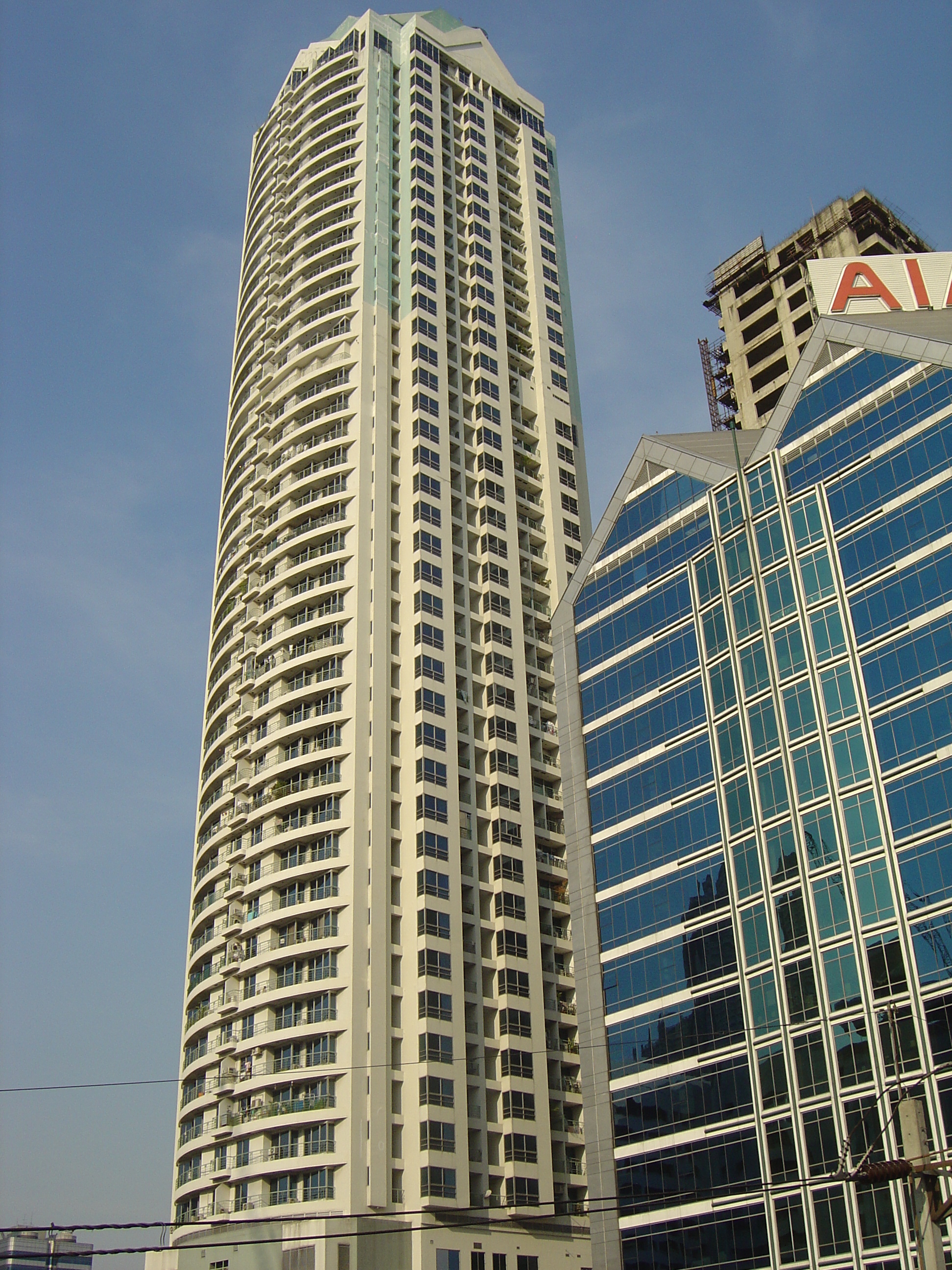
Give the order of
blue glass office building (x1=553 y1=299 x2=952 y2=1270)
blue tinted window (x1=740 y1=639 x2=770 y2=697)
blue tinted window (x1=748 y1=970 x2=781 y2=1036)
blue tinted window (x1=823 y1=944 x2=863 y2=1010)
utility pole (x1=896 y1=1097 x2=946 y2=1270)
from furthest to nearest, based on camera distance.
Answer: blue tinted window (x1=740 y1=639 x2=770 y2=697)
blue tinted window (x1=748 y1=970 x2=781 y2=1036)
blue tinted window (x1=823 y1=944 x2=863 y2=1010)
blue glass office building (x1=553 y1=299 x2=952 y2=1270)
utility pole (x1=896 y1=1097 x2=946 y2=1270)

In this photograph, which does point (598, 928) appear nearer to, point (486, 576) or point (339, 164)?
point (486, 576)

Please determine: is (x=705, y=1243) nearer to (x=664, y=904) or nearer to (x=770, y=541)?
(x=664, y=904)

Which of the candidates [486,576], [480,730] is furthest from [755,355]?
[480,730]

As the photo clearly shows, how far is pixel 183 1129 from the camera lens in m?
85.0

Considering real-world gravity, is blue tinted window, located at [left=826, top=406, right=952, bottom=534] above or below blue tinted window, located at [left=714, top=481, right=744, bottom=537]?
below

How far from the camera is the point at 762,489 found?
7538 centimetres

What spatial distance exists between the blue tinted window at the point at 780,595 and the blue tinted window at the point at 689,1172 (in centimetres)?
2727

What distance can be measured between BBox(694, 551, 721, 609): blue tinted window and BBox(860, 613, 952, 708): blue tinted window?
12678 mm

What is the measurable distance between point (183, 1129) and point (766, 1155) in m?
42.2

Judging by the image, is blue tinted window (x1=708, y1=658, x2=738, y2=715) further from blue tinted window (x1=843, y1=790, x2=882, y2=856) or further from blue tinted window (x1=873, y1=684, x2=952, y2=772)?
blue tinted window (x1=843, y1=790, x2=882, y2=856)

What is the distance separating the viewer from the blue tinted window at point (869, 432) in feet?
221

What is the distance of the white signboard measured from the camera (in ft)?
283

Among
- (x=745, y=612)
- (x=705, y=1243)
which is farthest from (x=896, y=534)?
(x=705, y=1243)

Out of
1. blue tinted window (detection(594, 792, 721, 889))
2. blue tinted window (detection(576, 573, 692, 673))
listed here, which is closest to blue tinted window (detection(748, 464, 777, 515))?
blue tinted window (detection(576, 573, 692, 673))
